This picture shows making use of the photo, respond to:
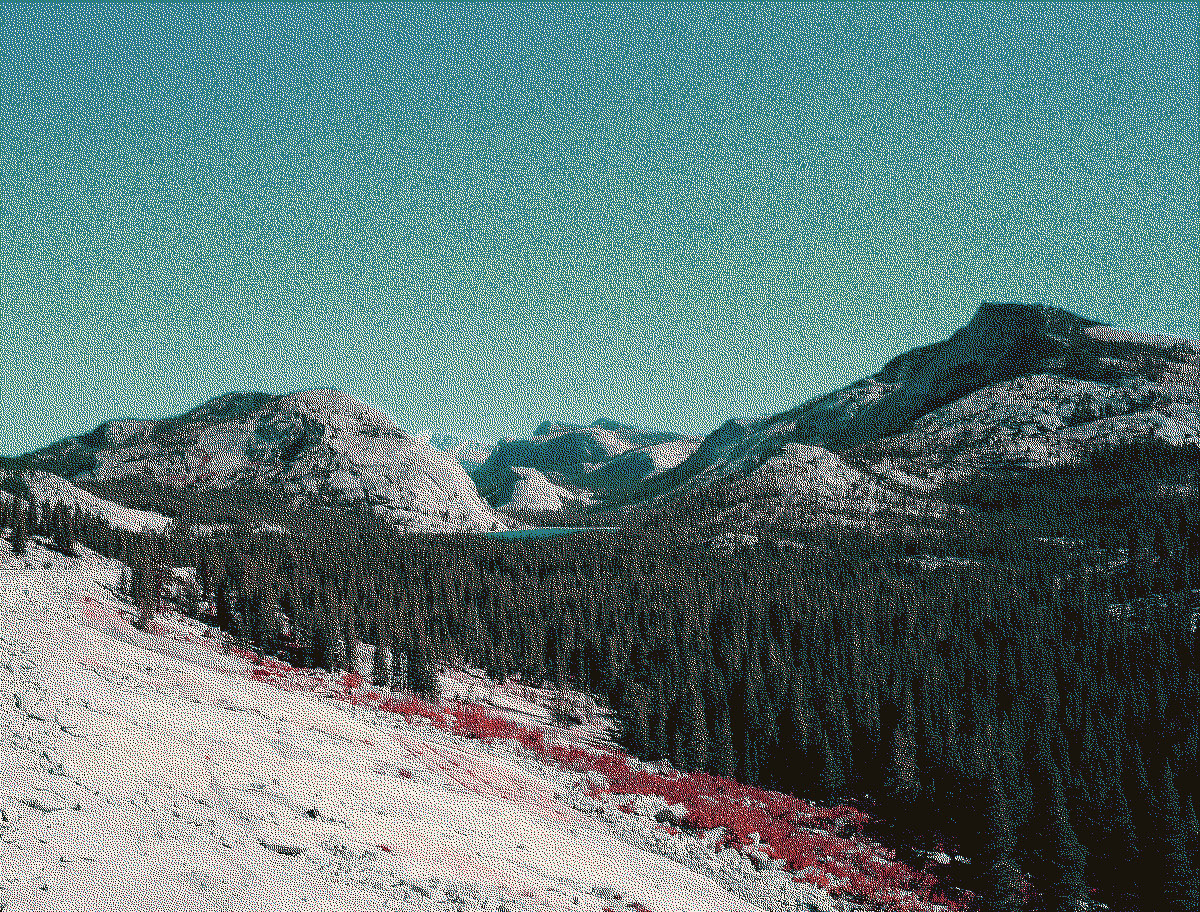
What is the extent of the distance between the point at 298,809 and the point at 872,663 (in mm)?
89304

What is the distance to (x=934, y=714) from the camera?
286 ft

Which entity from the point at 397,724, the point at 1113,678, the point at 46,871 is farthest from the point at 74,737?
the point at 1113,678

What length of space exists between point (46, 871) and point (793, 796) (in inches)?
2401

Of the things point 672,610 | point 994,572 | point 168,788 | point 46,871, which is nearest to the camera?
point 46,871

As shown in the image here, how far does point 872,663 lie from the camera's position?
10406cm

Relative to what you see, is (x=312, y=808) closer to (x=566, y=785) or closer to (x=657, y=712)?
(x=566, y=785)

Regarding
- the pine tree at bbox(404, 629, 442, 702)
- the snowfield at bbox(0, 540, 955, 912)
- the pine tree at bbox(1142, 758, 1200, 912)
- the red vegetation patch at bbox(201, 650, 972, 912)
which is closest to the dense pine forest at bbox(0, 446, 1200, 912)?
the pine tree at bbox(1142, 758, 1200, 912)

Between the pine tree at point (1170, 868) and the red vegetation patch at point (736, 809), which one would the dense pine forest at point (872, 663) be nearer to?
the pine tree at point (1170, 868)

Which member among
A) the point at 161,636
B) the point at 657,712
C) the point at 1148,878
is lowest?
the point at 1148,878

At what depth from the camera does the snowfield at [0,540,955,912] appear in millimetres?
23875

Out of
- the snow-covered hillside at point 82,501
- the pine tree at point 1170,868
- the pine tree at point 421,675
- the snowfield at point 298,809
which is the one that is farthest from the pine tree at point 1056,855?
the snow-covered hillside at point 82,501

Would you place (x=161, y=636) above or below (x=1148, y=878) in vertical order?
above

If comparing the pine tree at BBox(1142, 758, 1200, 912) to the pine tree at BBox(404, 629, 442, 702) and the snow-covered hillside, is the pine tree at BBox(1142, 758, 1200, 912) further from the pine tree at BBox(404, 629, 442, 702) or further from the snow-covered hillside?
the snow-covered hillside

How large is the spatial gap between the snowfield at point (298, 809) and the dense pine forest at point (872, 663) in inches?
397
